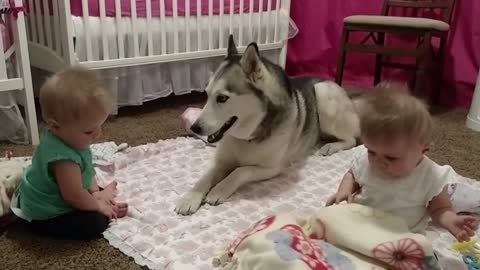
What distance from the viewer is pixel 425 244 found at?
39.7 inches

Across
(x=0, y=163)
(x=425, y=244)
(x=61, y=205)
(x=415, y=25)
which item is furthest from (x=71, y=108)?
(x=415, y=25)

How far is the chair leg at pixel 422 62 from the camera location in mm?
2555

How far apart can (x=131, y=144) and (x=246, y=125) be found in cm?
67

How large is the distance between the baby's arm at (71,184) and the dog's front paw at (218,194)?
0.40m

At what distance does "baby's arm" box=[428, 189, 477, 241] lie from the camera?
102cm

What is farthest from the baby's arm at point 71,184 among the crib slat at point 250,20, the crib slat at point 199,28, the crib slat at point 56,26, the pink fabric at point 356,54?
the pink fabric at point 356,54

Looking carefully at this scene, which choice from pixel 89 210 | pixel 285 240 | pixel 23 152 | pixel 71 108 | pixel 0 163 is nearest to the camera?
pixel 285 240

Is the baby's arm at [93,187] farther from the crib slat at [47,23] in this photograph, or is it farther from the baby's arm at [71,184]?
the crib slat at [47,23]

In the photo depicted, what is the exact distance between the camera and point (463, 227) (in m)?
1.03

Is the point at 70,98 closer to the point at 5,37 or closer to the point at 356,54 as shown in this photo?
the point at 5,37

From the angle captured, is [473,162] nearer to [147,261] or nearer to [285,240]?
[285,240]

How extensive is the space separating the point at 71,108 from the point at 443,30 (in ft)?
7.16

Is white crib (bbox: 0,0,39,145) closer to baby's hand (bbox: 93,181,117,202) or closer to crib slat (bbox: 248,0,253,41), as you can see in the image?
baby's hand (bbox: 93,181,117,202)

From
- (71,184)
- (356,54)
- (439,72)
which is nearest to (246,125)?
(71,184)
